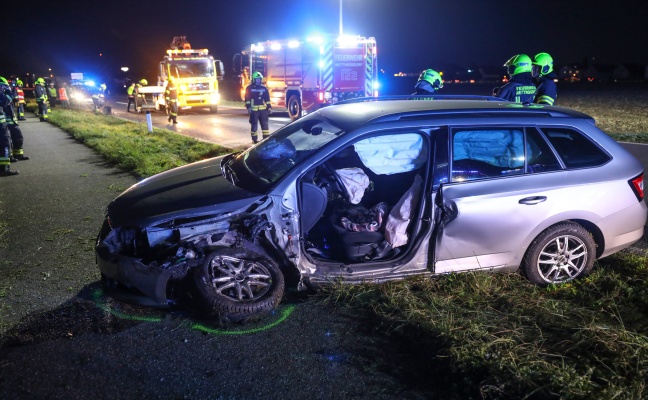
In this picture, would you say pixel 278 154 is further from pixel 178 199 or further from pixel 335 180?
pixel 178 199

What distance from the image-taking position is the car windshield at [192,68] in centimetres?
2136

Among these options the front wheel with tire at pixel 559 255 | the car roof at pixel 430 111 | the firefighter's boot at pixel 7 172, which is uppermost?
the car roof at pixel 430 111

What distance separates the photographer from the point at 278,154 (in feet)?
13.6

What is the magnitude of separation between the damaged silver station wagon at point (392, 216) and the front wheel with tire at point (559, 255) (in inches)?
0.4

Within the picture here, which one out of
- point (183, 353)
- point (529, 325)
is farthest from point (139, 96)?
point (529, 325)

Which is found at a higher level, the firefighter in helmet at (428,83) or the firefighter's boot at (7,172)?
the firefighter in helmet at (428,83)

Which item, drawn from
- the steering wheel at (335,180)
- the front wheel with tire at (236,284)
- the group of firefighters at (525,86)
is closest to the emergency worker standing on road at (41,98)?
the group of firefighters at (525,86)

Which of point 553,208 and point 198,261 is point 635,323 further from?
point 198,261

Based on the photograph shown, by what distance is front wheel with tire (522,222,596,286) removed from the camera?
12.5 ft

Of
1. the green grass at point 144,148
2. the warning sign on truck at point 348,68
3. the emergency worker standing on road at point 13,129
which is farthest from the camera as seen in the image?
the warning sign on truck at point 348,68

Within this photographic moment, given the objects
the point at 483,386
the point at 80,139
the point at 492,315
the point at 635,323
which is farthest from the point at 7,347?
the point at 80,139

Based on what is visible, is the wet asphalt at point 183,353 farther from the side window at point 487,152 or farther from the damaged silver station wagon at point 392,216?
the side window at point 487,152

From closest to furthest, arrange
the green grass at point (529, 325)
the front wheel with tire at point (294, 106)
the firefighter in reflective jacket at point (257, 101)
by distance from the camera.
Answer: the green grass at point (529, 325), the firefighter in reflective jacket at point (257, 101), the front wheel with tire at point (294, 106)

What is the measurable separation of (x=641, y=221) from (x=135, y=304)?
3936 mm
